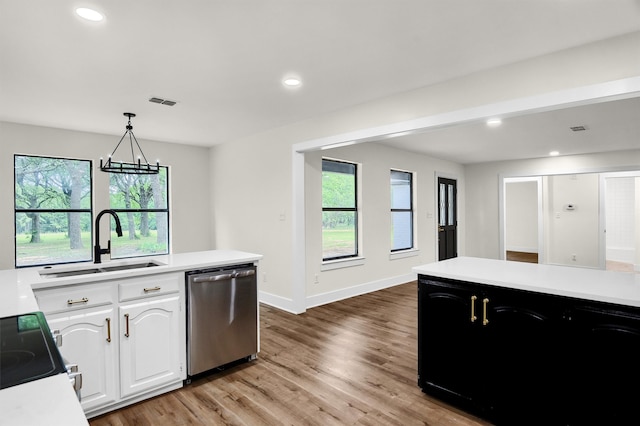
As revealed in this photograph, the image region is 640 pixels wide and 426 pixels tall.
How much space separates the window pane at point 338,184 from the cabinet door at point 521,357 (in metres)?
3.20

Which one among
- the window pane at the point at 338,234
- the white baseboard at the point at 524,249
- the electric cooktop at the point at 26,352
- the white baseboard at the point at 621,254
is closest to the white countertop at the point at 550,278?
the electric cooktop at the point at 26,352

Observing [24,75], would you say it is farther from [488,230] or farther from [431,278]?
[488,230]

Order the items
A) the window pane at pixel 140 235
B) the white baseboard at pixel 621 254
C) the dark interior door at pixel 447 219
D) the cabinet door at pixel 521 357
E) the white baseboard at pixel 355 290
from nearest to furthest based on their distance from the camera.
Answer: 1. the cabinet door at pixel 521 357
2. the white baseboard at pixel 355 290
3. the window pane at pixel 140 235
4. the dark interior door at pixel 447 219
5. the white baseboard at pixel 621 254

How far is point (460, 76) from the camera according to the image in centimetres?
301

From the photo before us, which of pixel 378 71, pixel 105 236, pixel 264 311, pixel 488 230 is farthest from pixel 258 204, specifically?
pixel 488 230

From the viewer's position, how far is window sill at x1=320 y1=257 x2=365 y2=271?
494 cm

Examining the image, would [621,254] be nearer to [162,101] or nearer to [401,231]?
[401,231]

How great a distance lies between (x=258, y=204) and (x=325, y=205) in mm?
1019

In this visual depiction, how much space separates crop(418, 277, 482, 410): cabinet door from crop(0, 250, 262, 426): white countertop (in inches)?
59.2

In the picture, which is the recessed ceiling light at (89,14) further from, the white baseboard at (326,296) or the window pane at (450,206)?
the window pane at (450,206)

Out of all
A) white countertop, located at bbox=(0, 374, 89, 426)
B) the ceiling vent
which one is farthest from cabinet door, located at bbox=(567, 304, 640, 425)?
the ceiling vent

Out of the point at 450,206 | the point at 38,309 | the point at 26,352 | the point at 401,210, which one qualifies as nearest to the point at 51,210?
the point at 38,309

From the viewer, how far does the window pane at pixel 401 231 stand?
6.30m

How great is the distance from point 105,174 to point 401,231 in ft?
16.5
